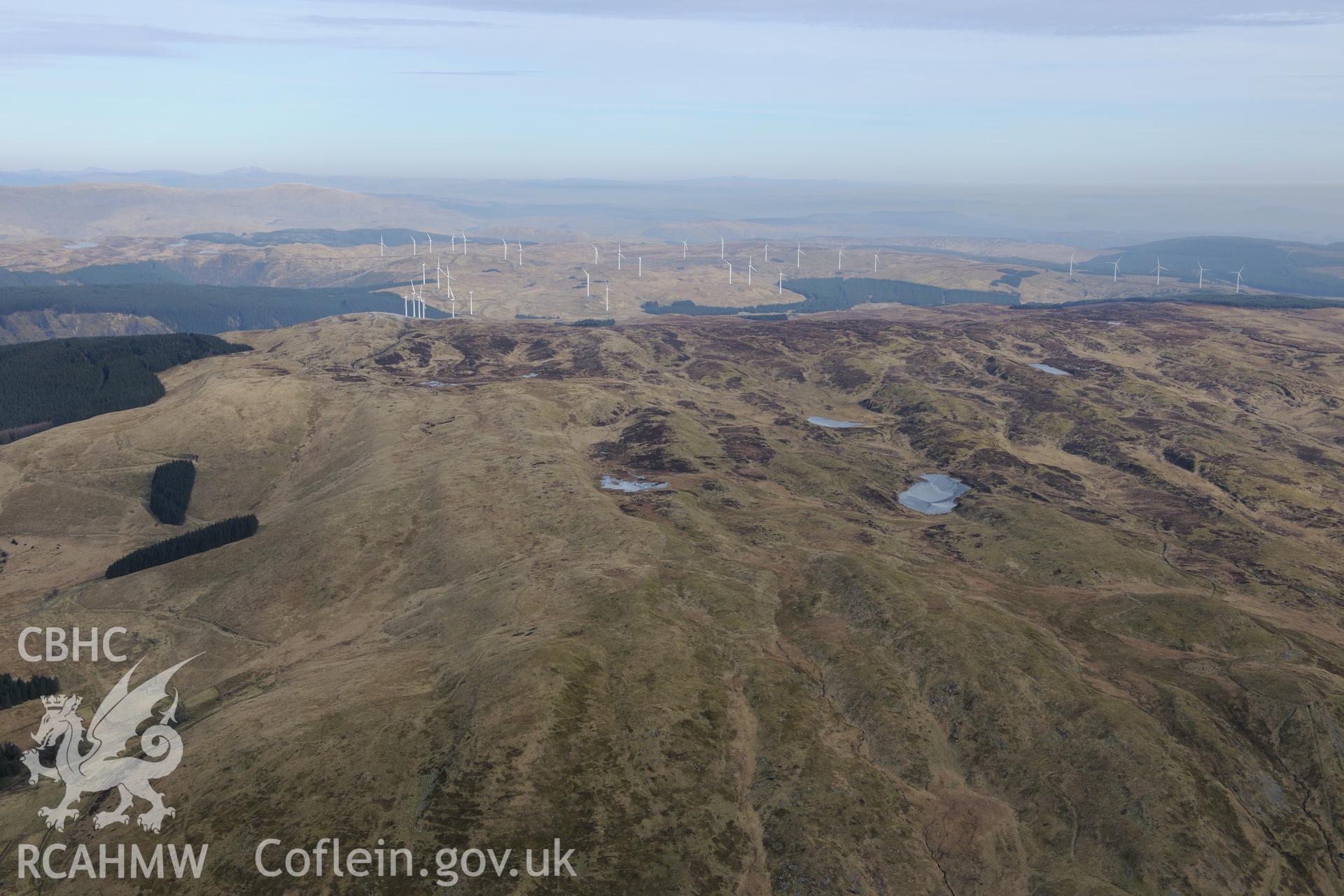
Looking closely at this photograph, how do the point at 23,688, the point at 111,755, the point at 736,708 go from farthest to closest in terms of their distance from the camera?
the point at 23,688 → the point at 736,708 → the point at 111,755

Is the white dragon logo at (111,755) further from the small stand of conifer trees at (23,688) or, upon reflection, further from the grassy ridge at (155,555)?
the grassy ridge at (155,555)

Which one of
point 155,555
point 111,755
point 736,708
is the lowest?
point 155,555

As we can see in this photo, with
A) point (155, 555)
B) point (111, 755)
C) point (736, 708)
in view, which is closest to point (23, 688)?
point (111, 755)

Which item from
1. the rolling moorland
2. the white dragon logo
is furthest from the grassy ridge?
the white dragon logo

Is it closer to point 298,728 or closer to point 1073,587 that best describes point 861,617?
point 1073,587

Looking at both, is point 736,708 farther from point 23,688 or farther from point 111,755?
point 23,688

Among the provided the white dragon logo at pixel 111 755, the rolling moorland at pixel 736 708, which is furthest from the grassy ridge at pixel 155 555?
the white dragon logo at pixel 111 755

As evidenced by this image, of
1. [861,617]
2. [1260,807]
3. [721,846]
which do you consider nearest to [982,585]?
[861,617]

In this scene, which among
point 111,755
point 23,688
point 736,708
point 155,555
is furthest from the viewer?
point 155,555
